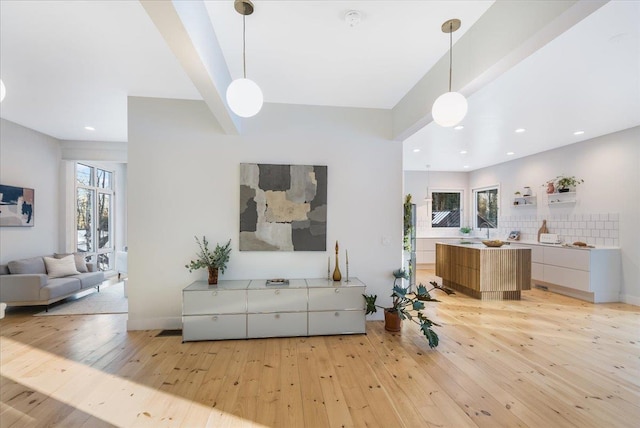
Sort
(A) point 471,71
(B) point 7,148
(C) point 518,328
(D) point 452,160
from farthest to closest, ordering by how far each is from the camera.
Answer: (D) point 452,160 → (B) point 7,148 → (C) point 518,328 → (A) point 471,71

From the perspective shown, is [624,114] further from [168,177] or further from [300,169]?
[168,177]

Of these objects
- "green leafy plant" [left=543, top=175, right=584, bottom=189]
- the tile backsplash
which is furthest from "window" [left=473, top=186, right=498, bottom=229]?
"green leafy plant" [left=543, top=175, right=584, bottom=189]

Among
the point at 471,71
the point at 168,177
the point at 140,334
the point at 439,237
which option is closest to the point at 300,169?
the point at 168,177

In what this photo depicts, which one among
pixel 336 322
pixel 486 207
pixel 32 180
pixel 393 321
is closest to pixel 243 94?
pixel 336 322

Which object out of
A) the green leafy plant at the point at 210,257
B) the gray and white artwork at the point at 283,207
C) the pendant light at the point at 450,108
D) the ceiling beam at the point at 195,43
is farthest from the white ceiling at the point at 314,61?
the green leafy plant at the point at 210,257

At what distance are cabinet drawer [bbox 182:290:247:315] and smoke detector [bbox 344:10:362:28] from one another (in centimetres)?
284

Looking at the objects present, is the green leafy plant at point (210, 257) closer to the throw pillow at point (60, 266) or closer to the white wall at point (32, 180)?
the throw pillow at point (60, 266)

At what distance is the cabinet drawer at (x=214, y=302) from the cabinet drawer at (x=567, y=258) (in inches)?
222

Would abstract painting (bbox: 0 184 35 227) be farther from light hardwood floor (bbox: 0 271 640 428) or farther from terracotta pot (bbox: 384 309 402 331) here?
terracotta pot (bbox: 384 309 402 331)

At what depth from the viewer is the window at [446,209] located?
351 inches

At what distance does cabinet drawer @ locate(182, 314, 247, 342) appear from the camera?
3.28 m

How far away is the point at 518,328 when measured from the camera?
3818 millimetres

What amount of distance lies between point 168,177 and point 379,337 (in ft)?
10.7

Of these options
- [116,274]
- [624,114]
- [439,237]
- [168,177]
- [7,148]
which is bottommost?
[116,274]
